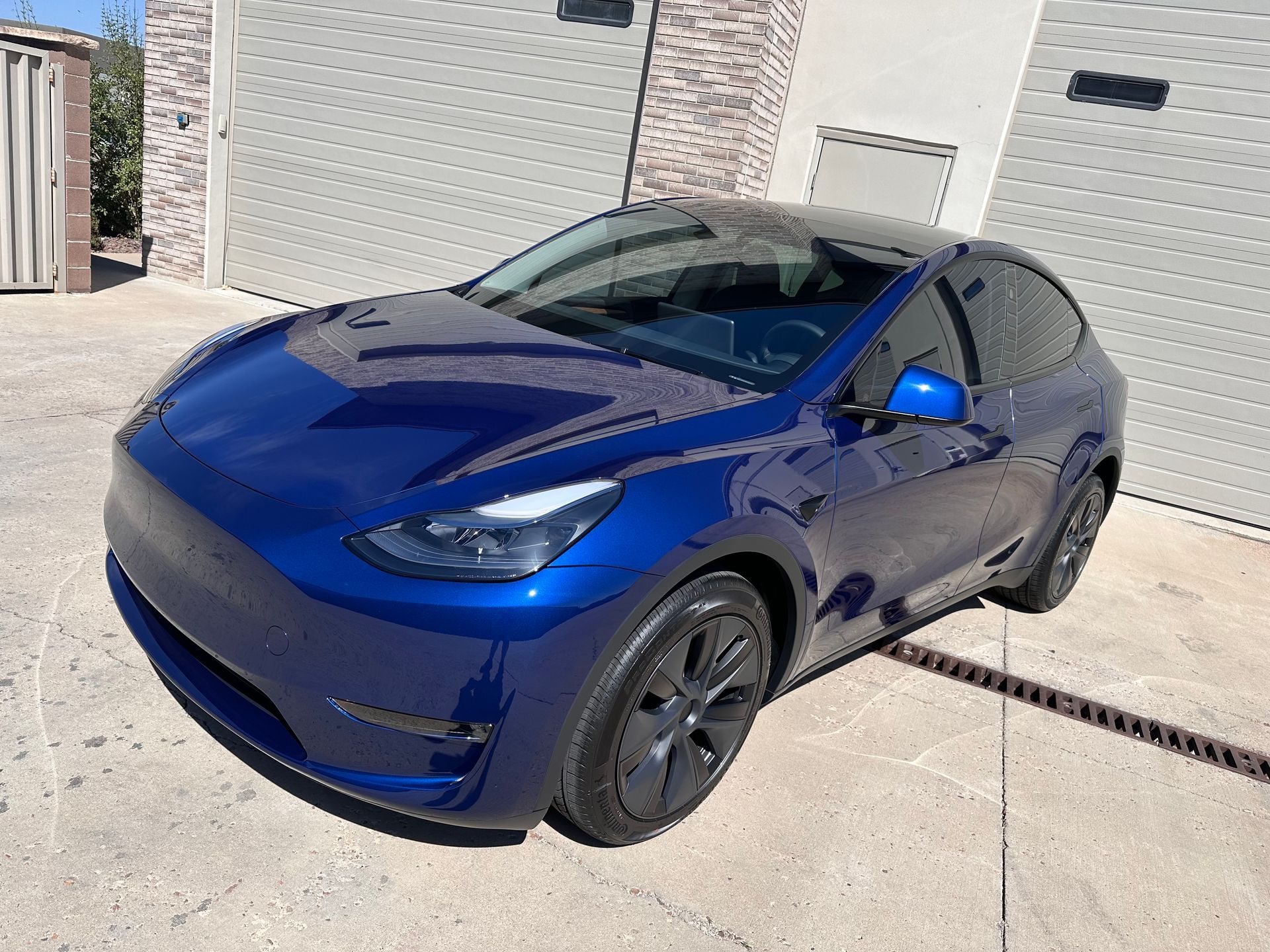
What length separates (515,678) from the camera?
80.7 inches

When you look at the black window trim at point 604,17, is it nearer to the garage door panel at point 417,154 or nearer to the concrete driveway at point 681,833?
the garage door panel at point 417,154

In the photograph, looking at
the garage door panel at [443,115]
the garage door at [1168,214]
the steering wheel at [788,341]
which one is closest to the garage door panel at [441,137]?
the garage door panel at [443,115]

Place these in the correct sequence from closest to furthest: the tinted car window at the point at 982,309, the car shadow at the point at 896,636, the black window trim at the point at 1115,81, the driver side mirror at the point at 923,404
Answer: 1. the driver side mirror at the point at 923,404
2. the tinted car window at the point at 982,309
3. the car shadow at the point at 896,636
4. the black window trim at the point at 1115,81

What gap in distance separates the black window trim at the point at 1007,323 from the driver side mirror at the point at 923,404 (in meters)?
0.08

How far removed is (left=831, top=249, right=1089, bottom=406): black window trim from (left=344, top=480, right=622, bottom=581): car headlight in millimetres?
1021

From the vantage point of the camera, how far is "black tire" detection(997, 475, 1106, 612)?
14.5 ft

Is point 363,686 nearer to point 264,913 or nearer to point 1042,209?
point 264,913

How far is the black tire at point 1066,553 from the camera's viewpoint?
174 inches

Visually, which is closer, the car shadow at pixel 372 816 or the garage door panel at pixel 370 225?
the car shadow at pixel 372 816

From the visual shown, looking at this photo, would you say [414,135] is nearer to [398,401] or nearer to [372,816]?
[398,401]

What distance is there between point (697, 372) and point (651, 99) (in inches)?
196

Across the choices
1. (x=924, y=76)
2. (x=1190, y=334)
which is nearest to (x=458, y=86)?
(x=924, y=76)

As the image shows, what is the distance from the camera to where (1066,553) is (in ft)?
15.3

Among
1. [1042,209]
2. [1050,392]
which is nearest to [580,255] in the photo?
[1050,392]
